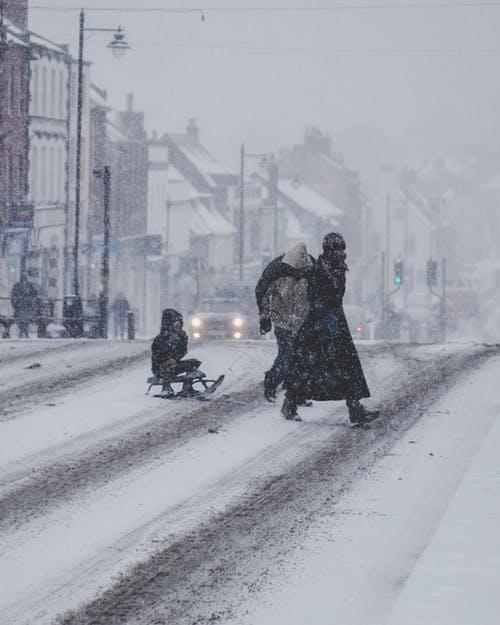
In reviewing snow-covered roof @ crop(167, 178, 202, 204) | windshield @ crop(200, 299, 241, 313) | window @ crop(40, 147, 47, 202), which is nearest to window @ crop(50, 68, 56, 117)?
window @ crop(40, 147, 47, 202)

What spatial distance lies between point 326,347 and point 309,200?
342 feet

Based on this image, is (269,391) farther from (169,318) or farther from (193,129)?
(193,129)

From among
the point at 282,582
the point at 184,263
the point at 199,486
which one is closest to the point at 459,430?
the point at 199,486

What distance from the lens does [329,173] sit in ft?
404

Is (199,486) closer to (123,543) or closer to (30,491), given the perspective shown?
(30,491)

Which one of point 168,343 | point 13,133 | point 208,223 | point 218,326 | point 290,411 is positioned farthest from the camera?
point 208,223

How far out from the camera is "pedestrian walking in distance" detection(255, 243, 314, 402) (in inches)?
561

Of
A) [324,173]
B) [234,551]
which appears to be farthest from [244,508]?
[324,173]

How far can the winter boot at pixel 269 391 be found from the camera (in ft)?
49.0

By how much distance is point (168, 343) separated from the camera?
15852 mm

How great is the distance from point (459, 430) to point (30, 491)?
14.1 feet

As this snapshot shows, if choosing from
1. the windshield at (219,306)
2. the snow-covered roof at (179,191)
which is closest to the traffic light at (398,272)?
the windshield at (219,306)

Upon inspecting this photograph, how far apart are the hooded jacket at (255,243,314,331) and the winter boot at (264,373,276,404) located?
0.71 meters

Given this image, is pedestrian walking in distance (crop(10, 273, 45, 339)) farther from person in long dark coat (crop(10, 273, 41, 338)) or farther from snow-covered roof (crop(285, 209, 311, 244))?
snow-covered roof (crop(285, 209, 311, 244))
